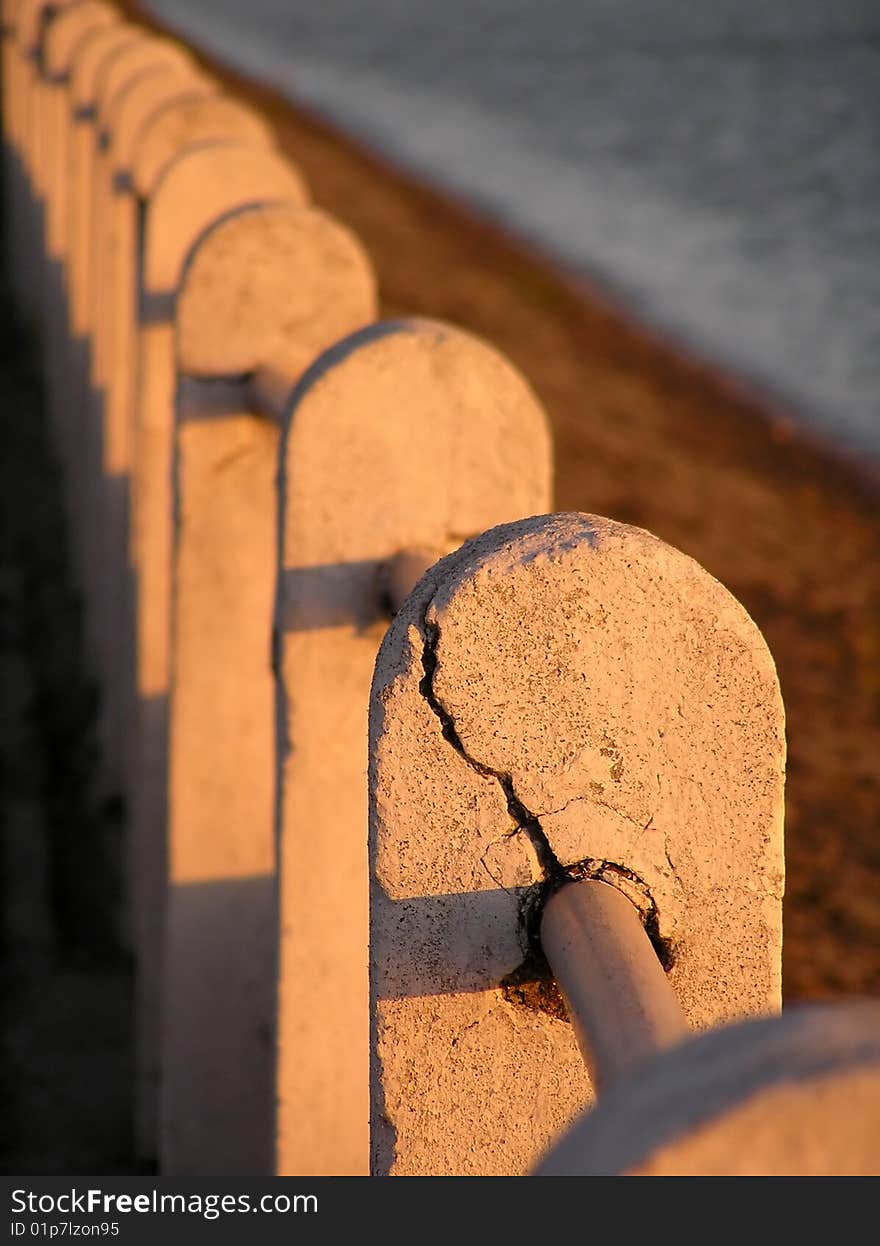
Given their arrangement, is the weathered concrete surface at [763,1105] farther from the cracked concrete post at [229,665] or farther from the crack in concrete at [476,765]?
the cracked concrete post at [229,665]

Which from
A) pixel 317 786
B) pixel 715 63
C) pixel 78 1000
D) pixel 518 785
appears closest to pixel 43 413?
pixel 78 1000

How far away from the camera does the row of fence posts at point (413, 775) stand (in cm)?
114

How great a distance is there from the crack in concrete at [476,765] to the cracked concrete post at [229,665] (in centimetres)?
113

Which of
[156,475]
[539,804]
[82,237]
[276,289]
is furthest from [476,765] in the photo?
[82,237]

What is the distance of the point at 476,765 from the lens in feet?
3.93

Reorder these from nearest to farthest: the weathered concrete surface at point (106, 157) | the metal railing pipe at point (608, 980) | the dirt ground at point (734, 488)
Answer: the metal railing pipe at point (608, 980), the weathered concrete surface at point (106, 157), the dirt ground at point (734, 488)

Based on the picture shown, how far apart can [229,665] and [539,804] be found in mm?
1372

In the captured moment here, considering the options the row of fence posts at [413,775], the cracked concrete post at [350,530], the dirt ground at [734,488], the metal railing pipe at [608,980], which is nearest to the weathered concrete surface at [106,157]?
the row of fence posts at [413,775]

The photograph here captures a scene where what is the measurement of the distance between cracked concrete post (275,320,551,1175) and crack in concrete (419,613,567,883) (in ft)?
1.75

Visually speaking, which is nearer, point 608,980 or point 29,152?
point 608,980

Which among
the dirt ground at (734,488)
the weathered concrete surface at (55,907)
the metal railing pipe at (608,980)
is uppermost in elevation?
the metal railing pipe at (608,980)

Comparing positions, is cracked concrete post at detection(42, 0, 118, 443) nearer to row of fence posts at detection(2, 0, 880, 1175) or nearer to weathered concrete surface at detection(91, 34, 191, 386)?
weathered concrete surface at detection(91, 34, 191, 386)

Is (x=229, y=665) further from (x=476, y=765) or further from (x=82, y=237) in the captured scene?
(x=82, y=237)

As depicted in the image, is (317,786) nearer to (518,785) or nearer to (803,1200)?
(518,785)
